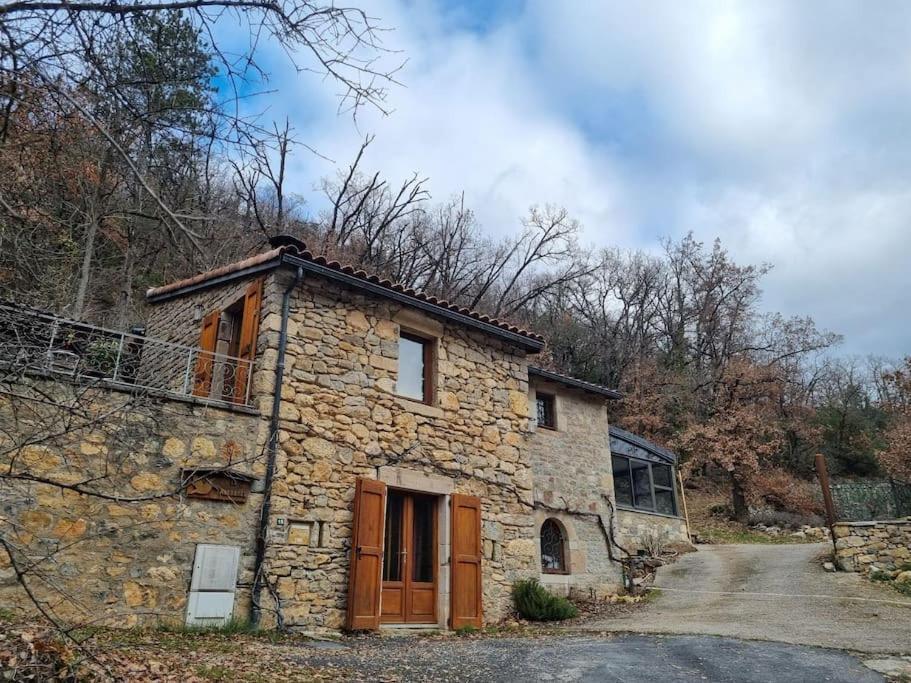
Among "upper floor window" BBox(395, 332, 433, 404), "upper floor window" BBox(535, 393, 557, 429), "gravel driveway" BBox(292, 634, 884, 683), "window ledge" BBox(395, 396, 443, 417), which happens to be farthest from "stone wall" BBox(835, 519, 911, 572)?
"upper floor window" BBox(395, 332, 433, 404)

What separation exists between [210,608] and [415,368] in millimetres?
4127

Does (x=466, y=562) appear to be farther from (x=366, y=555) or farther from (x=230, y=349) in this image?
(x=230, y=349)

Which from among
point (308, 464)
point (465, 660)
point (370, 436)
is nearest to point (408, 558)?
point (370, 436)

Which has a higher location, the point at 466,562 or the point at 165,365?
the point at 165,365

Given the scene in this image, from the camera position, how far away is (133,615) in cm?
621

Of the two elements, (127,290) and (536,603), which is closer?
(536,603)

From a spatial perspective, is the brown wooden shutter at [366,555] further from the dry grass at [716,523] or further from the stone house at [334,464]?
the dry grass at [716,523]

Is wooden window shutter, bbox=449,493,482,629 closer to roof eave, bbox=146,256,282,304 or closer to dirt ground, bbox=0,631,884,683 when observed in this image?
dirt ground, bbox=0,631,884,683

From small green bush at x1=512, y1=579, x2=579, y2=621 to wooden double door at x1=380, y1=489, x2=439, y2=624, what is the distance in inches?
59.1

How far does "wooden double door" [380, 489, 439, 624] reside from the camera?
27.0 ft

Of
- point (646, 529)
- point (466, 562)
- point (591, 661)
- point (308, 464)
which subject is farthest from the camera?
point (646, 529)

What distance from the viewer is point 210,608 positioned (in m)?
6.66

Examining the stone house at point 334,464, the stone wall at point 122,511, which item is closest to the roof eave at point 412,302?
Answer: the stone house at point 334,464

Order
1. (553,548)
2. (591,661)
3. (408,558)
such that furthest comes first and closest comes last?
(553,548) < (408,558) < (591,661)
